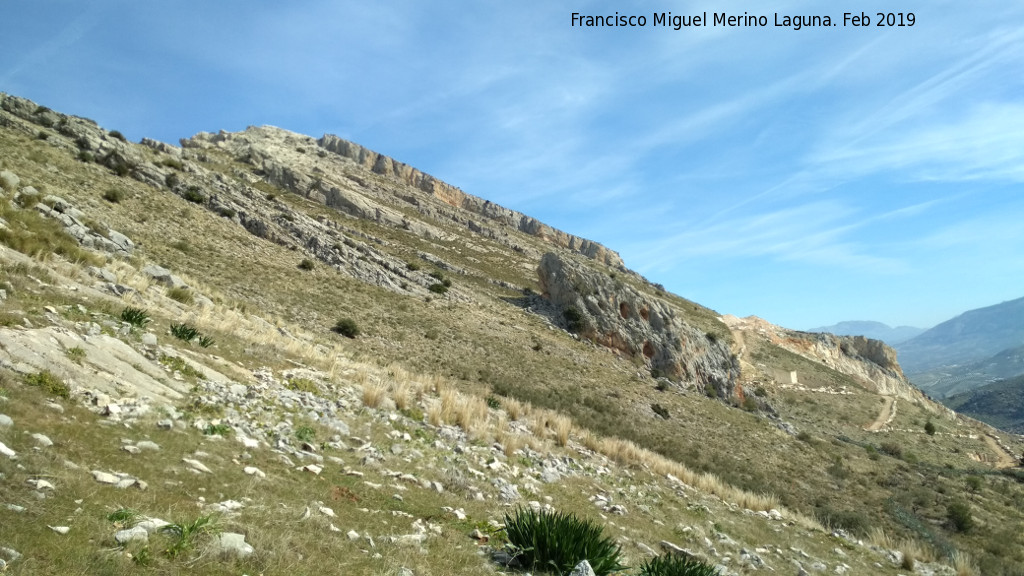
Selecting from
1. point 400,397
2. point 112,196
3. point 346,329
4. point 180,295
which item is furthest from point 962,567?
point 112,196

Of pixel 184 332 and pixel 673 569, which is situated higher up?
pixel 184 332

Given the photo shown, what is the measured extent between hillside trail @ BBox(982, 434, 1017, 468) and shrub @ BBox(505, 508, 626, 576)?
238ft

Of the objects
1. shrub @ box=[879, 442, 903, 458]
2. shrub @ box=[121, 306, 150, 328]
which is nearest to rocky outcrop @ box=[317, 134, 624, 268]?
shrub @ box=[879, 442, 903, 458]

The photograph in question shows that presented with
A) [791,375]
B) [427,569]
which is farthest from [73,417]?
[791,375]

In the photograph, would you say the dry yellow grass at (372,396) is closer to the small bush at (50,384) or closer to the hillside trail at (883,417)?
the small bush at (50,384)

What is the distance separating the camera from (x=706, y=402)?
42.2m

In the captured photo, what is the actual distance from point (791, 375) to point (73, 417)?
290 ft

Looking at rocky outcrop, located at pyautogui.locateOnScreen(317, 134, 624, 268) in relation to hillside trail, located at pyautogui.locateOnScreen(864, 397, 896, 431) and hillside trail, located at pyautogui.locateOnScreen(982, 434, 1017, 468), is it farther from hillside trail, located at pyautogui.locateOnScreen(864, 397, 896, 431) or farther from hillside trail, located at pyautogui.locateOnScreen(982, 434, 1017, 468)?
hillside trail, located at pyautogui.locateOnScreen(982, 434, 1017, 468)

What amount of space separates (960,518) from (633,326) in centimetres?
2985

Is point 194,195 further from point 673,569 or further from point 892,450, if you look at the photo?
point 892,450

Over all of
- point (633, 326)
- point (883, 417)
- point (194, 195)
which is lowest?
point (883, 417)

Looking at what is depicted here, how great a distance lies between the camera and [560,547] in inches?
254

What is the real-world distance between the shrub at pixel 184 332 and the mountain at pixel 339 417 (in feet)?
0.25

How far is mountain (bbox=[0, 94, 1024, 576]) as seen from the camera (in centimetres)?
573
